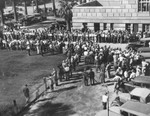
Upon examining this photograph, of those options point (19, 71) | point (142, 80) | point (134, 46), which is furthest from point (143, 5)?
point (142, 80)

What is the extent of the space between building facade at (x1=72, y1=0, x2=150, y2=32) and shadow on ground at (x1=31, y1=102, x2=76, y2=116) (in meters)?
22.6

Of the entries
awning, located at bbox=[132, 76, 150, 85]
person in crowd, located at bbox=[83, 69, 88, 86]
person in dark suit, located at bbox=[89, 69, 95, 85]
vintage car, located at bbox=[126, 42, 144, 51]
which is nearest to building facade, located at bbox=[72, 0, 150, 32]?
vintage car, located at bbox=[126, 42, 144, 51]

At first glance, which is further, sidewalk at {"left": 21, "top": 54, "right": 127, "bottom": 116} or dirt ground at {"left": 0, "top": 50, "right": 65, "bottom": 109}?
dirt ground at {"left": 0, "top": 50, "right": 65, "bottom": 109}

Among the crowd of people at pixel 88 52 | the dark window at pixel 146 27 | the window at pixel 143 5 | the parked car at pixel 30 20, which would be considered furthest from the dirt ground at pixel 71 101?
the parked car at pixel 30 20

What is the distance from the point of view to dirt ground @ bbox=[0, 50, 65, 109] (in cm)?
2467

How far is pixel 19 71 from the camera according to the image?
3014cm

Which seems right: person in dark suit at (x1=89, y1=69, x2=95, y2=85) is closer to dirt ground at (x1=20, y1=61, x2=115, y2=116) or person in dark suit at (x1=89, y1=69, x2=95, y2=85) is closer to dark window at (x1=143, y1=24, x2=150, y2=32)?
dirt ground at (x1=20, y1=61, x2=115, y2=116)

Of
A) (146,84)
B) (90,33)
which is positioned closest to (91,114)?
(146,84)

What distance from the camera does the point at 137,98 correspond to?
61.9 feet

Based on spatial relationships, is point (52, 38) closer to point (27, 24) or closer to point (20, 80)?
point (20, 80)

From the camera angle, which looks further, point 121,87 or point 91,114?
point 121,87

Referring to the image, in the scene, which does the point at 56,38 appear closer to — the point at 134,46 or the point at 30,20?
the point at 134,46

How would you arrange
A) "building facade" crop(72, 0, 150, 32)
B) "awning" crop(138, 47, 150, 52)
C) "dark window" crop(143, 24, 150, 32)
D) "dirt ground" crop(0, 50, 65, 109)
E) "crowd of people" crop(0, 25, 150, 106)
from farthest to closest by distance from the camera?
"dark window" crop(143, 24, 150, 32), "building facade" crop(72, 0, 150, 32), "awning" crop(138, 47, 150, 52), "crowd of people" crop(0, 25, 150, 106), "dirt ground" crop(0, 50, 65, 109)

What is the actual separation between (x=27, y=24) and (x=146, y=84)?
1581 inches
